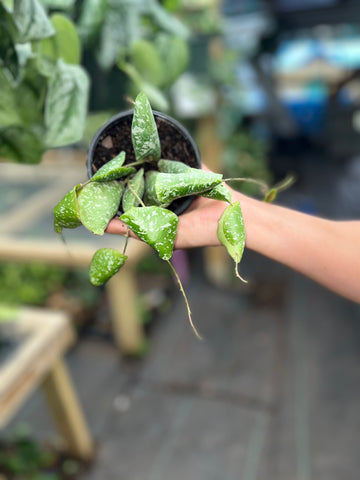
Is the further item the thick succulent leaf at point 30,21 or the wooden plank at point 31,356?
the wooden plank at point 31,356

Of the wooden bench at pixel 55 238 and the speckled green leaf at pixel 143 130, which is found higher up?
the speckled green leaf at pixel 143 130

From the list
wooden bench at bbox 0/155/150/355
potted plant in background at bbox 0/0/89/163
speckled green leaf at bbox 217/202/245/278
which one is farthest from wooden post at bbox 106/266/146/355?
speckled green leaf at bbox 217/202/245/278

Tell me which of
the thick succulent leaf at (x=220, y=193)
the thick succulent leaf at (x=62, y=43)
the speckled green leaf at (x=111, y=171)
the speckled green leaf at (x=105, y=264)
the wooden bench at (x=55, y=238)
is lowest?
the wooden bench at (x=55, y=238)

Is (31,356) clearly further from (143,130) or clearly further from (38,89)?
(143,130)

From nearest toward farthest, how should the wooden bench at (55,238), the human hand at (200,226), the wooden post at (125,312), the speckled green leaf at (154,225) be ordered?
the speckled green leaf at (154,225), the human hand at (200,226), the wooden bench at (55,238), the wooden post at (125,312)

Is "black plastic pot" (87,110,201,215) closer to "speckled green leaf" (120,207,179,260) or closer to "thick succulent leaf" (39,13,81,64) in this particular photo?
"speckled green leaf" (120,207,179,260)

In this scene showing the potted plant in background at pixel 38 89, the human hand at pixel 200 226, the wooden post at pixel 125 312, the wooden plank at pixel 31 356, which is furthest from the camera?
the wooden post at pixel 125 312

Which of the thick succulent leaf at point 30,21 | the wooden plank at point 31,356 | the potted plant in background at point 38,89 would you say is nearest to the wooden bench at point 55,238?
the wooden plank at point 31,356

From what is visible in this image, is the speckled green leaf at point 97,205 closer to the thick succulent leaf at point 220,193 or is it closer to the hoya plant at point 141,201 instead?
the hoya plant at point 141,201
